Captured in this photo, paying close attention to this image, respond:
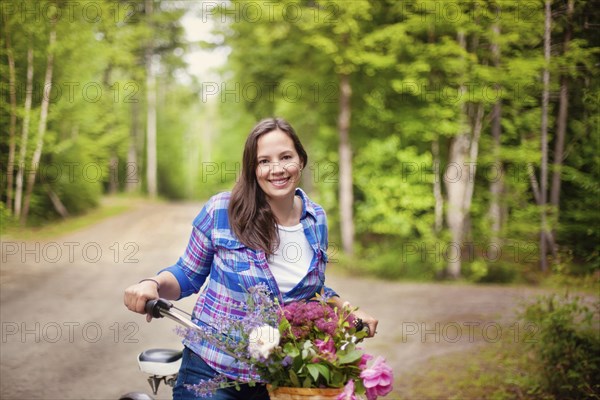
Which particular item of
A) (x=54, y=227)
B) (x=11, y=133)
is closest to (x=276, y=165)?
(x=11, y=133)

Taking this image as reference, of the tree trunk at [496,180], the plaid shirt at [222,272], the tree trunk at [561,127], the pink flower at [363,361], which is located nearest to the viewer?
the pink flower at [363,361]

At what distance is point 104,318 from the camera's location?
7.53 meters

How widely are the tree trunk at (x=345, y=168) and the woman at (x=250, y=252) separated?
31.6 feet

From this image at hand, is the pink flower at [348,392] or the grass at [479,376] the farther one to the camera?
the grass at [479,376]

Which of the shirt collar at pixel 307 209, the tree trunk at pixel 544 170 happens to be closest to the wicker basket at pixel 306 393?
the shirt collar at pixel 307 209

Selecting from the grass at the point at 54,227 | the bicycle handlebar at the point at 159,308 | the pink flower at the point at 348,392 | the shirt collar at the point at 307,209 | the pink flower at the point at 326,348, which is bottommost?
the grass at the point at 54,227

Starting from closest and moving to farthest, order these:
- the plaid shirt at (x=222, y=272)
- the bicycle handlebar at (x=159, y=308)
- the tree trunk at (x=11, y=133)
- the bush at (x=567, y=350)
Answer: the bicycle handlebar at (x=159, y=308)
the plaid shirt at (x=222, y=272)
the bush at (x=567, y=350)
the tree trunk at (x=11, y=133)

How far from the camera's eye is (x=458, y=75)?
10.3 meters

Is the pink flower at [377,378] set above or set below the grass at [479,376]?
above

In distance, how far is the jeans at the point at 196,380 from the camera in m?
2.27

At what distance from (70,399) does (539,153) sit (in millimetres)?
7353

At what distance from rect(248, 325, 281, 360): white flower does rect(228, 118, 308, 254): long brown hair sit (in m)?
0.61

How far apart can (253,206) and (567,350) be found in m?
3.03

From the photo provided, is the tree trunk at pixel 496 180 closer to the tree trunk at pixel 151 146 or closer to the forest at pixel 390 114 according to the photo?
the forest at pixel 390 114
